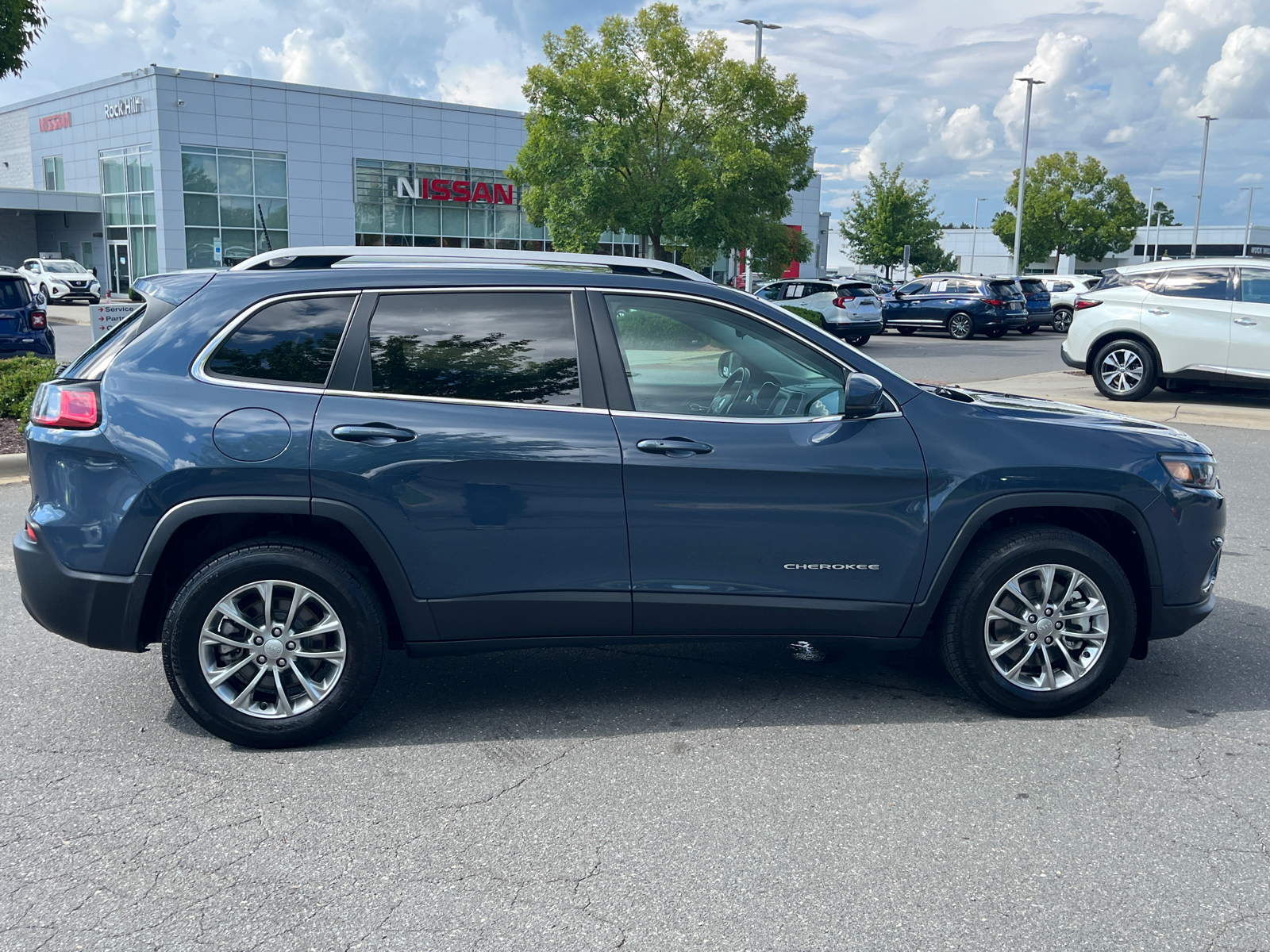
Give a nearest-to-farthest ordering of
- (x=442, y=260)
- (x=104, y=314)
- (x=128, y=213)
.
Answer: (x=442, y=260) → (x=104, y=314) → (x=128, y=213)

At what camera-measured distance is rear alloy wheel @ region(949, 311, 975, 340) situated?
96.4 feet

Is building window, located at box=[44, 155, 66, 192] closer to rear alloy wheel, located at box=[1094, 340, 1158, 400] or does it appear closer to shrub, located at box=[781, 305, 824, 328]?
shrub, located at box=[781, 305, 824, 328]

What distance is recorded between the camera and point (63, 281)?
38.9 m

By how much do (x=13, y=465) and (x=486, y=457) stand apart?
24.1ft

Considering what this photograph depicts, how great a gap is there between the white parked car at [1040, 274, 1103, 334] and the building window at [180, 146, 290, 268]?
27.6 metres

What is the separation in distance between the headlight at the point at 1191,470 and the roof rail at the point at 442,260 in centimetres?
192

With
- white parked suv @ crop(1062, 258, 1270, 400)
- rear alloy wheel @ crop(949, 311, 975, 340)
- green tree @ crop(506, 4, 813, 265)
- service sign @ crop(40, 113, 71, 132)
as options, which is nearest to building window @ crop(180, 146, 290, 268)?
service sign @ crop(40, 113, 71, 132)

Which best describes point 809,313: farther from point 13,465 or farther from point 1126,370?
point 13,465

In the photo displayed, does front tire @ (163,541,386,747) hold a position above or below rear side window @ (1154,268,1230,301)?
below

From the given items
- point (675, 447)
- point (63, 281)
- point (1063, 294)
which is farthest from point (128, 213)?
point (675, 447)

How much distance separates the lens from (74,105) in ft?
153

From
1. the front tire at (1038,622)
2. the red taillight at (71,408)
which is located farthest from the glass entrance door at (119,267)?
the front tire at (1038,622)

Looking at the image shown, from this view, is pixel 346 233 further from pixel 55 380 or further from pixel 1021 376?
pixel 55 380

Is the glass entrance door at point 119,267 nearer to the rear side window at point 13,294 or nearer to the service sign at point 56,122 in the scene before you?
the service sign at point 56,122
